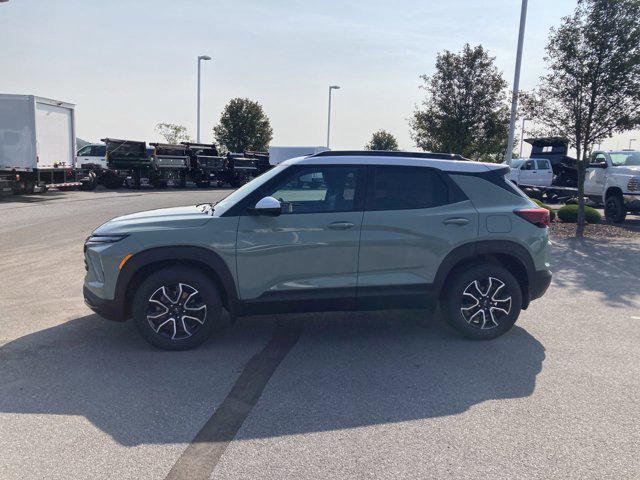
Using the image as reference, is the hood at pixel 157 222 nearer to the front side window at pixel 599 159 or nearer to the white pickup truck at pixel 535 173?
the front side window at pixel 599 159

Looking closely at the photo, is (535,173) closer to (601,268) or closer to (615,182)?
(615,182)

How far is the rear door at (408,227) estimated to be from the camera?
5094 millimetres

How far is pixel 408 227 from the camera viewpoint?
5.12 meters

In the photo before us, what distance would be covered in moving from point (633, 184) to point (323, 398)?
14729 millimetres

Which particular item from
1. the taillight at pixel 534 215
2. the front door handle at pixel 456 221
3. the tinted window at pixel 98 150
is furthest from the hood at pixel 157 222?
the tinted window at pixel 98 150

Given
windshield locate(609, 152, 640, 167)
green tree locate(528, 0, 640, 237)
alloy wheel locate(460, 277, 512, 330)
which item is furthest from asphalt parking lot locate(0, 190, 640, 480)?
windshield locate(609, 152, 640, 167)

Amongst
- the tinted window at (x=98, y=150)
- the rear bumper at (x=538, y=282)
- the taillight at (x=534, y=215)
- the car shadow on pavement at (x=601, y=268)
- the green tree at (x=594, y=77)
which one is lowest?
the car shadow on pavement at (x=601, y=268)

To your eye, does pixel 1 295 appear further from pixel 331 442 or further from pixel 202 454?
pixel 331 442

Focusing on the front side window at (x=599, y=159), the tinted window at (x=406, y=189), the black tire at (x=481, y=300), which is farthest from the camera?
Result: the front side window at (x=599, y=159)

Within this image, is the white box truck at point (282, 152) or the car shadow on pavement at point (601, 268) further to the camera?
the white box truck at point (282, 152)

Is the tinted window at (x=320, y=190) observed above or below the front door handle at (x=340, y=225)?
above

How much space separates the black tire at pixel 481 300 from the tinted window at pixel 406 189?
30.6 inches

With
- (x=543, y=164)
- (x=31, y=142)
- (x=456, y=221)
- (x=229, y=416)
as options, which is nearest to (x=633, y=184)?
(x=543, y=164)

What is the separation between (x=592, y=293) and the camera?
24.6ft
